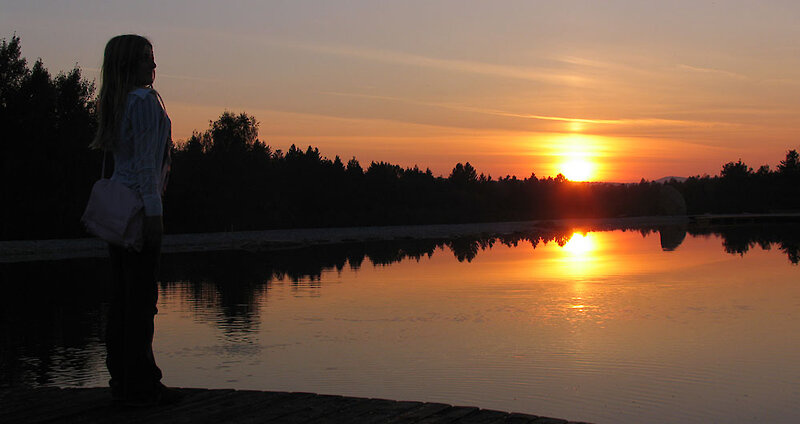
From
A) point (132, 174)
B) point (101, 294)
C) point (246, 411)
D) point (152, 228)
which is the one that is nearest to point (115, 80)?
point (132, 174)

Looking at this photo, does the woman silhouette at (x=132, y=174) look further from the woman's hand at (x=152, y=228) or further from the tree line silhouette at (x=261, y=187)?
the tree line silhouette at (x=261, y=187)

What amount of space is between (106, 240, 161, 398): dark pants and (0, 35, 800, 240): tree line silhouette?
42.2m

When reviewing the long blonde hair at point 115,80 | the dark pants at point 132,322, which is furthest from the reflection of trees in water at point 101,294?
the long blonde hair at point 115,80

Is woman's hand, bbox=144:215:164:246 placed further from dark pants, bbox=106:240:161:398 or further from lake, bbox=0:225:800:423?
lake, bbox=0:225:800:423

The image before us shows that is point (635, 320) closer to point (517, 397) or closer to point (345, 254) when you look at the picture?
point (517, 397)

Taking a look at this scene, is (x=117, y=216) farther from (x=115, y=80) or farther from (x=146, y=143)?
(x=115, y=80)

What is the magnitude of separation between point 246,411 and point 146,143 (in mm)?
1847

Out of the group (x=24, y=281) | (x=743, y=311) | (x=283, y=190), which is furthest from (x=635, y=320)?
(x=283, y=190)

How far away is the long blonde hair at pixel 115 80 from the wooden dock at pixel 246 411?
5.62 ft

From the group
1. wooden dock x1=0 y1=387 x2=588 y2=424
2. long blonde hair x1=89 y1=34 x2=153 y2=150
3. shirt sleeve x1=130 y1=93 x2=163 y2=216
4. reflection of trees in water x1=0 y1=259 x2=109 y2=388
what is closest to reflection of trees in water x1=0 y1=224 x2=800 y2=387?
reflection of trees in water x1=0 y1=259 x2=109 y2=388

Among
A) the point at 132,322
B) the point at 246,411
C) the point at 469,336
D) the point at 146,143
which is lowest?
the point at 469,336

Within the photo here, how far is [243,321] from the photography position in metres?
15.1

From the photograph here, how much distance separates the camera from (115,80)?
5.45 m

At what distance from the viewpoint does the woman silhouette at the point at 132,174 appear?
210 inches
